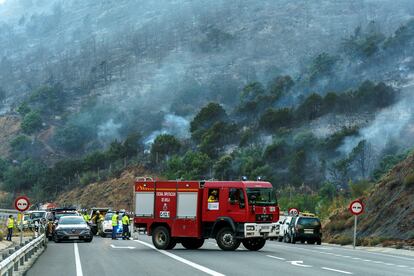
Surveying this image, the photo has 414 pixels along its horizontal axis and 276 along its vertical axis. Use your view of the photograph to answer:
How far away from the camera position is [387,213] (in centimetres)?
4775

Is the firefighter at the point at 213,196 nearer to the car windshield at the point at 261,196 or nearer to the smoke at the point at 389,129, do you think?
the car windshield at the point at 261,196

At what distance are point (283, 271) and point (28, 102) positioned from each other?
174164 millimetres

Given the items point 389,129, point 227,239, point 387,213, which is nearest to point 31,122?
point 389,129

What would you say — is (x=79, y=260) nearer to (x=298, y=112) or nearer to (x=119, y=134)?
(x=298, y=112)

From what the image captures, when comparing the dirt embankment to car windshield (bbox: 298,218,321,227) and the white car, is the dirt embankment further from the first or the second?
car windshield (bbox: 298,218,321,227)

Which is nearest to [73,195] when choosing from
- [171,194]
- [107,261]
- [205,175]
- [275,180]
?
[205,175]

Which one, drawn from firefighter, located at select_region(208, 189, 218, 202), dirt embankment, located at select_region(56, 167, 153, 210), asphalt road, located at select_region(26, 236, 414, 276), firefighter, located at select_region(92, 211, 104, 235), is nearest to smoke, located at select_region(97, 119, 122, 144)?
dirt embankment, located at select_region(56, 167, 153, 210)

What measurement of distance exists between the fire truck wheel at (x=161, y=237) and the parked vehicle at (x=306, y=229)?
14.9 metres

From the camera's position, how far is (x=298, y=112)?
420 ft

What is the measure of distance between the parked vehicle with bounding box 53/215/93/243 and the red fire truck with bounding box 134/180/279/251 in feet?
23.4

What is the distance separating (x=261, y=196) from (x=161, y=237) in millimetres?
4457

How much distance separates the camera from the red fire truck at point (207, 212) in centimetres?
3034

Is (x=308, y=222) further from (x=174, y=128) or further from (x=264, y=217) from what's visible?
(x=174, y=128)

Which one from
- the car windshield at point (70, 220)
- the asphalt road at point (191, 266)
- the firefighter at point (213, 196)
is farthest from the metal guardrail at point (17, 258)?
the firefighter at point (213, 196)
